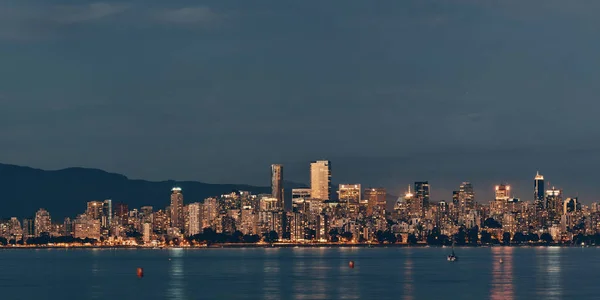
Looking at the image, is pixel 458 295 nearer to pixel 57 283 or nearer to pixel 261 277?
pixel 261 277

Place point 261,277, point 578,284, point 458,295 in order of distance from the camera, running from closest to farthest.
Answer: point 458,295 < point 578,284 < point 261,277

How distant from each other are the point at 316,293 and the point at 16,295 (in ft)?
133

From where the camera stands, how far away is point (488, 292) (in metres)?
148

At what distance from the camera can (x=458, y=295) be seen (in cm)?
14238

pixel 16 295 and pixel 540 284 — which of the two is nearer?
pixel 16 295

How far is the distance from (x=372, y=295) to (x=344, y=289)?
11602mm

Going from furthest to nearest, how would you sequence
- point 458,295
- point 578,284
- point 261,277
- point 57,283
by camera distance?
point 261,277
point 57,283
point 578,284
point 458,295

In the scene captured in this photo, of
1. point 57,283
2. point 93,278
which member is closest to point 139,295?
point 57,283

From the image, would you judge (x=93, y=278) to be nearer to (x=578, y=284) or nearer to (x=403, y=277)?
(x=403, y=277)

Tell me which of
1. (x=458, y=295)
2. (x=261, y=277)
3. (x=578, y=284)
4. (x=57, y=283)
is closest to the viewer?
(x=458, y=295)

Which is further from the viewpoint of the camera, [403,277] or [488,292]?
[403,277]

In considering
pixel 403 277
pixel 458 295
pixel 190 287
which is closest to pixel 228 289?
pixel 190 287

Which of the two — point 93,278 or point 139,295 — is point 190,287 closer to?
point 139,295

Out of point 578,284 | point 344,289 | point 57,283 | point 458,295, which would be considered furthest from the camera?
point 57,283
